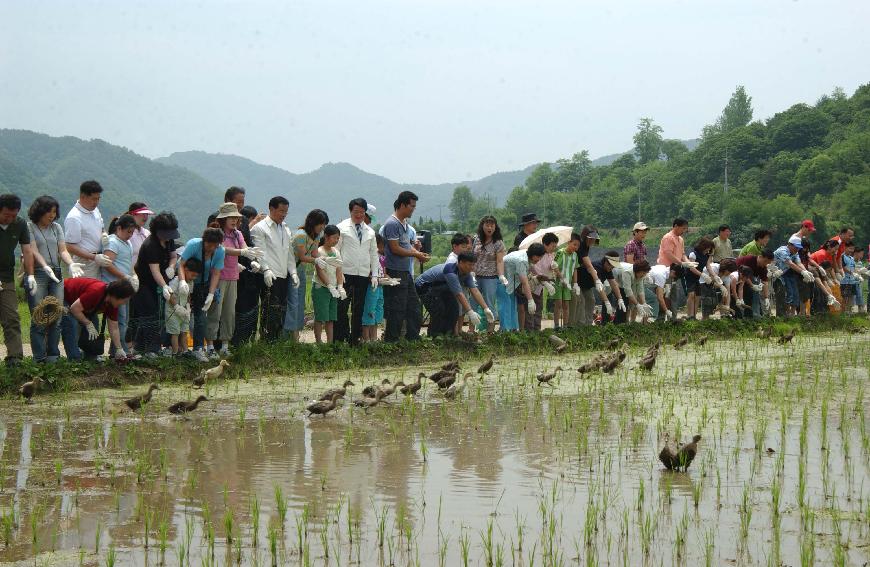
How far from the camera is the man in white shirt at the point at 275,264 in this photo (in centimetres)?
1197

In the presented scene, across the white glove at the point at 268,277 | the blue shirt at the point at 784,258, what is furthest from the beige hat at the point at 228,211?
the blue shirt at the point at 784,258

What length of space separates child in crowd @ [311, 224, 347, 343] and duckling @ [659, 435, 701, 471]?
238 inches

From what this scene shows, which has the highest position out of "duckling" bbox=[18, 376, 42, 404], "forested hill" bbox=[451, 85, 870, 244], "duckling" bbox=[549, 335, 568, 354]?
"forested hill" bbox=[451, 85, 870, 244]

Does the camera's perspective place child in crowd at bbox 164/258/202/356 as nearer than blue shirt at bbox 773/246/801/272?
Yes

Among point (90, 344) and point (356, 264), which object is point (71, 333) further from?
point (356, 264)

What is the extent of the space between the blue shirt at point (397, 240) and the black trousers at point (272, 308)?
147cm

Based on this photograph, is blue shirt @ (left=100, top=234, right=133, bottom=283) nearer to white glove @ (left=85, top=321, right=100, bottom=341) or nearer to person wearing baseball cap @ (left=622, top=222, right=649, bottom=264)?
white glove @ (left=85, top=321, right=100, bottom=341)

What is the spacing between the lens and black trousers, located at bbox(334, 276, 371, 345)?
12.6 m

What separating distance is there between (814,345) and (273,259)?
25.9 feet

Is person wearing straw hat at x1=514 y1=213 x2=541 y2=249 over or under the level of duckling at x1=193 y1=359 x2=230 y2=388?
over

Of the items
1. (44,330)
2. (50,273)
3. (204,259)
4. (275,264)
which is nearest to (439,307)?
(275,264)

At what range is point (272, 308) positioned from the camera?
12164 millimetres

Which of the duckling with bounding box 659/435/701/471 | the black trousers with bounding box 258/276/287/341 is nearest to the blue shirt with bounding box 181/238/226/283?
the black trousers with bounding box 258/276/287/341

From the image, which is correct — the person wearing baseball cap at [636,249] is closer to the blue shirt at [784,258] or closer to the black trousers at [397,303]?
the blue shirt at [784,258]
